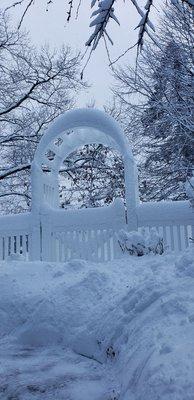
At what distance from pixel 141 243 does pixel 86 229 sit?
5.32 ft

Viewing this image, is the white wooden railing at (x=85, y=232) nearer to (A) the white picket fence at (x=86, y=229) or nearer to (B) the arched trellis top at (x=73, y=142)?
(A) the white picket fence at (x=86, y=229)

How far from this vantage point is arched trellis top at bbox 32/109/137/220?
689 cm

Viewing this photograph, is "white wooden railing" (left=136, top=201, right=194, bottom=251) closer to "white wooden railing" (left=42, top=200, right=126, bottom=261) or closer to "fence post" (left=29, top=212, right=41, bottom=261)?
"white wooden railing" (left=42, top=200, right=126, bottom=261)

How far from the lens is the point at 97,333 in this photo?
2805mm

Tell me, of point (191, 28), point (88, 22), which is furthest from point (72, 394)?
point (191, 28)

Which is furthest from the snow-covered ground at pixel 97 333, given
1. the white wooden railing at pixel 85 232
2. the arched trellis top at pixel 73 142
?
the arched trellis top at pixel 73 142

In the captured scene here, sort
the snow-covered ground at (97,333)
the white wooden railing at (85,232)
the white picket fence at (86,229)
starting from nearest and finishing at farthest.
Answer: the snow-covered ground at (97,333)
the white picket fence at (86,229)
the white wooden railing at (85,232)

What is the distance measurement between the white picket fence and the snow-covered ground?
2006 mm

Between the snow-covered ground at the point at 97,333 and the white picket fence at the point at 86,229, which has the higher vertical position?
the white picket fence at the point at 86,229

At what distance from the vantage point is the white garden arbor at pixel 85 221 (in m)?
6.08

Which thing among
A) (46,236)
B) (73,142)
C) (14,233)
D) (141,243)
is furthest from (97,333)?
(73,142)

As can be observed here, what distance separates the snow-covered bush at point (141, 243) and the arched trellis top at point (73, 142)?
4.26 ft

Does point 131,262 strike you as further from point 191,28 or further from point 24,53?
point 24,53

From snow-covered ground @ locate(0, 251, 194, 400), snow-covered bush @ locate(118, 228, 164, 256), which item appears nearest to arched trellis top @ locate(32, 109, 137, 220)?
snow-covered bush @ locate(118, 228, 164, 256)
